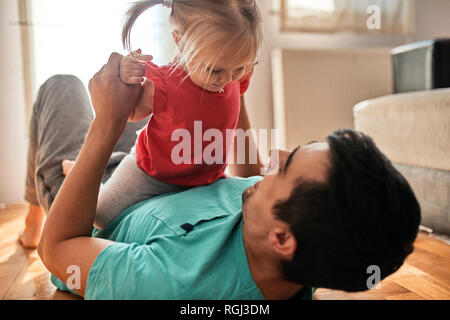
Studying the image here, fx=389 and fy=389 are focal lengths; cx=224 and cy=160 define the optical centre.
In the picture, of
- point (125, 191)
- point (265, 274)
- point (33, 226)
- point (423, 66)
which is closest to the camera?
point (265, 274)

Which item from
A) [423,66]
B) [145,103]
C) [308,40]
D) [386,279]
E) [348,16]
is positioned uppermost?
[348,16]

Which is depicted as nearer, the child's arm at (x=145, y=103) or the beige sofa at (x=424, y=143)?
the child's arm at (x=145, y=103)

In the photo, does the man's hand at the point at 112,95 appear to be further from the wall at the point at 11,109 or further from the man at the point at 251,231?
the wall at the point at 11,109

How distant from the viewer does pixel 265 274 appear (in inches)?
24.5

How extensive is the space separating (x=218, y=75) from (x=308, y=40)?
198cm

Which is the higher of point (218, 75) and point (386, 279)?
point (218, 75)

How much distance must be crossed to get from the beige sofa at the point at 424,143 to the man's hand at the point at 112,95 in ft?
3.28

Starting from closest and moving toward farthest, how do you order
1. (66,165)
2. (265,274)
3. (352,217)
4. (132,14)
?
(352,217) < (265,274) < (132,14) < (66,165)

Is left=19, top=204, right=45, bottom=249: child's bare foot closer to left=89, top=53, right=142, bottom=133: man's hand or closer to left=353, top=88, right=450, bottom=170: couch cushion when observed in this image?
left=89, top=53, right=142, bottom=133: man's hand

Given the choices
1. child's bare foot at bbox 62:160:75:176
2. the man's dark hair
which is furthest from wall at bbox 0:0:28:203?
the man's dark hair

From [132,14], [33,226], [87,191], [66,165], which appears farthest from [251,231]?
[33,226]

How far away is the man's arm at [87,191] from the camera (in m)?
0.66

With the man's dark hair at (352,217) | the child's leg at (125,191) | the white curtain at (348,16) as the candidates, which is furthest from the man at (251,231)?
the white curtain at (348,16)

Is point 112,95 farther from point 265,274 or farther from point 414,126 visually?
point 414,126
